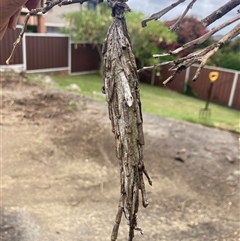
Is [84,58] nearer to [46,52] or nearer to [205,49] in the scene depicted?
[46,52]

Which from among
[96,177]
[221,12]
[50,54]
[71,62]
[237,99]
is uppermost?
[221,12]

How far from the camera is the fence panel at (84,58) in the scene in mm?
14297

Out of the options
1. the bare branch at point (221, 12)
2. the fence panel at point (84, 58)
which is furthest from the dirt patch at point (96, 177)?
the fence panel at point (84, 58)

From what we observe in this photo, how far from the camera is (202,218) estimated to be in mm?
3988

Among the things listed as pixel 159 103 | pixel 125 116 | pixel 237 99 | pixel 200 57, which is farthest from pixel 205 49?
pixel 237 99

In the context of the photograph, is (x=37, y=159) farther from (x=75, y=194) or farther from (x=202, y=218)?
(x=202, y=218)

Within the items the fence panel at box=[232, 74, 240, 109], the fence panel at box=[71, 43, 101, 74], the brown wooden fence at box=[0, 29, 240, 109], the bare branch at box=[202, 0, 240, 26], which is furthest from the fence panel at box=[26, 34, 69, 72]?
the bare branch at box=[202, 0, 240, 26]

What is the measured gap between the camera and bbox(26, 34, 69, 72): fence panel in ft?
40.2

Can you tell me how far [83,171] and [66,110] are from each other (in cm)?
276

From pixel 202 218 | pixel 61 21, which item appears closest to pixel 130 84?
pixel 202 218

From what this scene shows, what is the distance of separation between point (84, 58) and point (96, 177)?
10749 millimetres

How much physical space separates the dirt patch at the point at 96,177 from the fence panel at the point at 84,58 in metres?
6.97

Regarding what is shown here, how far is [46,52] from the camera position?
42.4 feet

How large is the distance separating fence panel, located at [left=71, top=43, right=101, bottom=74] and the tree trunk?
13403mm
